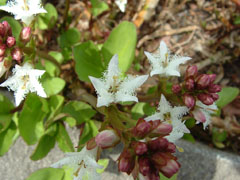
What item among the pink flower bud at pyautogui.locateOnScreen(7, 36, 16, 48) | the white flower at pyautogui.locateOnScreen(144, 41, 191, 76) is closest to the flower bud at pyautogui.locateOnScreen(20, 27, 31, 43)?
the pink flower bud at pyautogui.locateOnScreen(7, 36, 16, 48)

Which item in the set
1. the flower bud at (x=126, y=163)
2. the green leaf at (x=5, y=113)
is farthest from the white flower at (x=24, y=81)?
the flower bud at (x=126, y=163)

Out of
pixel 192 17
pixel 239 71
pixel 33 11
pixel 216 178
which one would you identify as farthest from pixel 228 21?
pixel 33 11

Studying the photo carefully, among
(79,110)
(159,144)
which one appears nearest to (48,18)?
(79,110)

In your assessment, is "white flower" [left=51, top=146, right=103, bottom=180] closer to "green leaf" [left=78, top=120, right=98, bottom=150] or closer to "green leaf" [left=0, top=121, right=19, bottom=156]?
"green leaf" [left=78, top=120, right=98, bottom=150]

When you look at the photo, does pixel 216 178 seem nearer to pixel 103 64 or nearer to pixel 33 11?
pixel 103 64

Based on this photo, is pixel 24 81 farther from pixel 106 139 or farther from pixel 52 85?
pixel 106 139

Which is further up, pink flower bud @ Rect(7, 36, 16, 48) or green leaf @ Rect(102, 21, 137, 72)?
pink flower bud @ Rect(7, 36, 16, 48)

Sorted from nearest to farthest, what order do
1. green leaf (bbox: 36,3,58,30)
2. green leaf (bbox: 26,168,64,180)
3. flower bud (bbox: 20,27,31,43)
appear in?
flower bud (bbox: 20,27,31,43), green leaf (bbox: 26,168,64,180), green leaf (bbox: 36,3,58,30)

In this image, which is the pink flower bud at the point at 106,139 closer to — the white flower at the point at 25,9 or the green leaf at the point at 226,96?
the white flower at the point at 25,9
